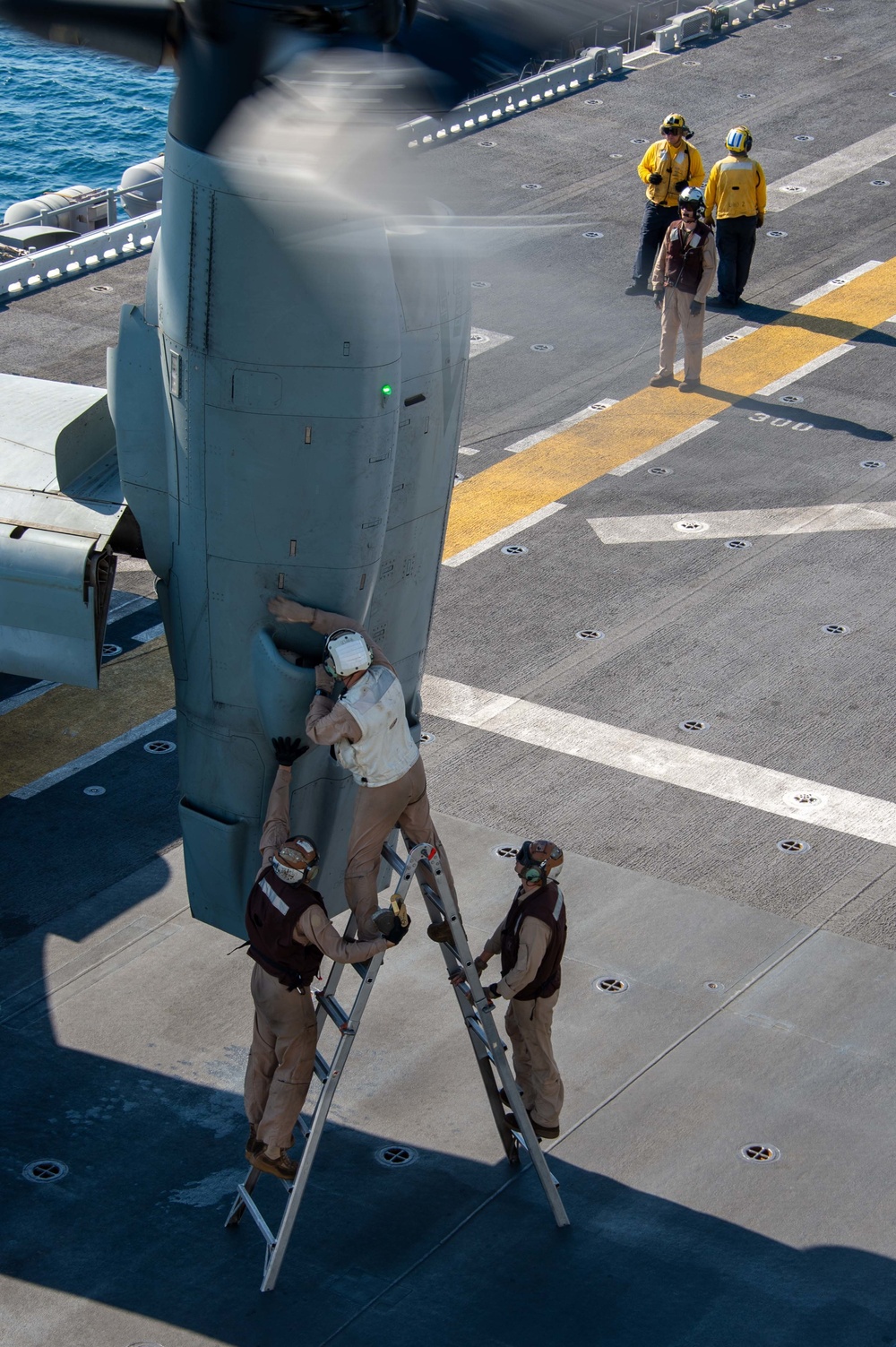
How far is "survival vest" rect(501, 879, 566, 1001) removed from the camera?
9.09 m

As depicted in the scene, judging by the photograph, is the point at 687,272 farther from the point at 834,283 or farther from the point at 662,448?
the point at 834,283

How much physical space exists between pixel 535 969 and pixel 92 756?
5.83m

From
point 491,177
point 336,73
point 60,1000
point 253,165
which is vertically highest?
point 336,73

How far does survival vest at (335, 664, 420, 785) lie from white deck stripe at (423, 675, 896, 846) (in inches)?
190

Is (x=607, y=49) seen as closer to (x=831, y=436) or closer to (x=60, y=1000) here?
(x=831, y=436)

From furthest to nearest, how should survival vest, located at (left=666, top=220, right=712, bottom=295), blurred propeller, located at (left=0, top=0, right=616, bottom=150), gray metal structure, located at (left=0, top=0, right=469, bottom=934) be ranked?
1. survival vest, located at (left=666, top=220, right=712, bottom=295)
2. gray metal structure, located at (left=0, top=0, right=469, bottom=934)
3. blurred propeller, located at (left=0, top=0, right=616, bottom=150)

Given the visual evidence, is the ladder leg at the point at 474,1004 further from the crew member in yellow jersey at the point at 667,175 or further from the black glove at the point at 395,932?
the crew member in yellow jersey at the point at 667,175

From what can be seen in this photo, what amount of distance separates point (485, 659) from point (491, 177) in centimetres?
1280

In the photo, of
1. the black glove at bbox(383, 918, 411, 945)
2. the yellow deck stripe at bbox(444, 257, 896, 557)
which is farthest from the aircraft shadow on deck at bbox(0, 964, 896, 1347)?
the yellow deck stripe at bbox(444, 257, 896, 557)

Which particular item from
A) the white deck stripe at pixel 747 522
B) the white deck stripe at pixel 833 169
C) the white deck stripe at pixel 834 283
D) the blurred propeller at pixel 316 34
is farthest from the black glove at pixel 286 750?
the white deck stripe at pixel 833 169

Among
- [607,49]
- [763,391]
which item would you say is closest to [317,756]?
[763,391]

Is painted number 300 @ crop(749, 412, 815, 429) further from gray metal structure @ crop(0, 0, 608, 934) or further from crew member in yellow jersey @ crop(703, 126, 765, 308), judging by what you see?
gray metal structure @ crop(0, 0, 608, 934)

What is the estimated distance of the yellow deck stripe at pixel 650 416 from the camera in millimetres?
17875

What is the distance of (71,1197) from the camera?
31.1 ft
